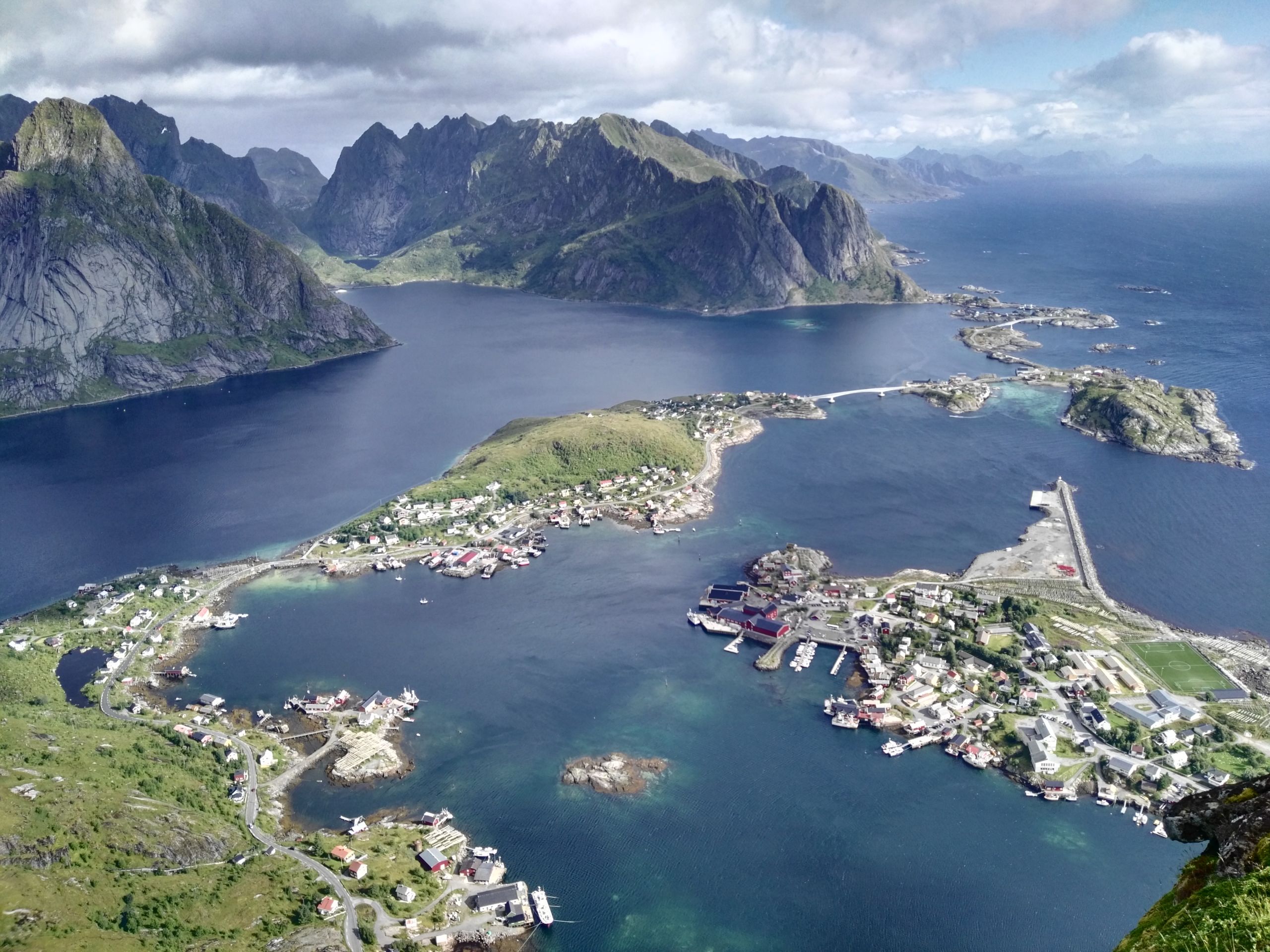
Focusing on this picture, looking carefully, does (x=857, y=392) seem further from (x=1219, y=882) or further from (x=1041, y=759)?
(x=1219, y=882)

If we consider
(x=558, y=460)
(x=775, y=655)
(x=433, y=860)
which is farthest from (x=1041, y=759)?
(x=558, y=460)

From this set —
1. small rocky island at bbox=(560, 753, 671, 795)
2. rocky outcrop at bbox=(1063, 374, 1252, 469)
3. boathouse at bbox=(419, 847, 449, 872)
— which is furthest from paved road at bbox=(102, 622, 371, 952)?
rocky outcrop at bbox=(1063, 374, 1252, 469)

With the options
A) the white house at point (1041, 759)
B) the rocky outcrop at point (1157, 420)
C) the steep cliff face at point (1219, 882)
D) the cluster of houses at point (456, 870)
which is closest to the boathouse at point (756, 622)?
the white house at point (1041, 759)

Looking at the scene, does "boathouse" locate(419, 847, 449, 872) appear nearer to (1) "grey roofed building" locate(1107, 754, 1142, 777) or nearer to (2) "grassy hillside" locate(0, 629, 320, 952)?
(2) "grassy hillside" locate(0, 629, 320, 952)

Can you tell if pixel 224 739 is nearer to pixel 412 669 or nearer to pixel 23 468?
pixel 412 669

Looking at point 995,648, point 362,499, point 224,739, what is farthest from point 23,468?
point 995,648

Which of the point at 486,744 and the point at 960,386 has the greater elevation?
the point at 960,386
